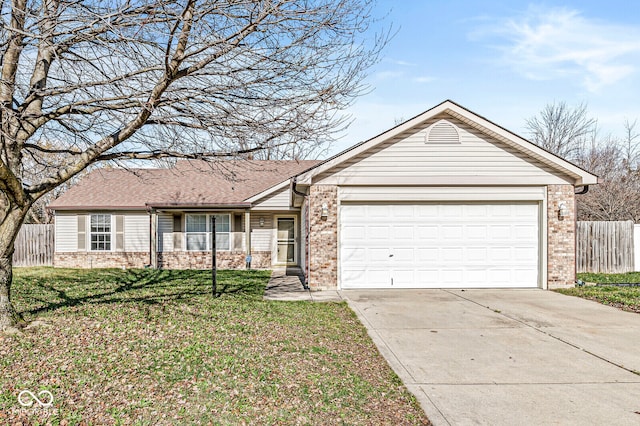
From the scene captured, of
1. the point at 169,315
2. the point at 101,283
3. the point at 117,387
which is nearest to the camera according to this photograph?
the point at 117,387

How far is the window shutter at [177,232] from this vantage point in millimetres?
18031

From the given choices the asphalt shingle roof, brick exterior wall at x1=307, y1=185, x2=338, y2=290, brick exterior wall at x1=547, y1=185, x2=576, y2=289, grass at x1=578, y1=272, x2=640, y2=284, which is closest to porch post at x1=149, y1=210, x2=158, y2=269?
the asphalt shingle roof

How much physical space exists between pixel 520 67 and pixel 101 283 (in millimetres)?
13186

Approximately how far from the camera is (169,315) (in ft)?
25.9

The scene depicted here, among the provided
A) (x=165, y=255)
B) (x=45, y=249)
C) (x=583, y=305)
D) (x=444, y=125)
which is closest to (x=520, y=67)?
(x=444, y=125)

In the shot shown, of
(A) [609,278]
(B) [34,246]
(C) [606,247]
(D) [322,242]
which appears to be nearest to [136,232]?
(B) [34,246]

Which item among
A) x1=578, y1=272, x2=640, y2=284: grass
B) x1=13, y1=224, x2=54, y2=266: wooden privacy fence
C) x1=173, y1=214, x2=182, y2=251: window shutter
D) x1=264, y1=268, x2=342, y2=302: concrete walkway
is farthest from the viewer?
x1=13, y1=224, x2=54, y2=266: wooden privacy fence

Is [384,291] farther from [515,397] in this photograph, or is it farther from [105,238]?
[105,238]

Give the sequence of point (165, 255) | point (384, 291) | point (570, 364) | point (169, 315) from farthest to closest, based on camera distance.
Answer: point (165, 255)
point (384, 291)
point (169, 315)
point (570, 364)

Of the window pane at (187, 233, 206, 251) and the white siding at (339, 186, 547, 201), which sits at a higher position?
Result: the white siding at (339, 186, 547, 201)

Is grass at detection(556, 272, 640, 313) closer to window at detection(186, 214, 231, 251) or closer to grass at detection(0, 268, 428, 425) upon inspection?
grass at detection(0, 268, 428, 425)

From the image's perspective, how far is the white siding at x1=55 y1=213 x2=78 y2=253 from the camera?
18266 millimetres

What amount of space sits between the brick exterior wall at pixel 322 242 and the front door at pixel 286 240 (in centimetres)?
693

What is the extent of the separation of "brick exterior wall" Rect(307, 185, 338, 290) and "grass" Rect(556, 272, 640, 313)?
5.80 metres
